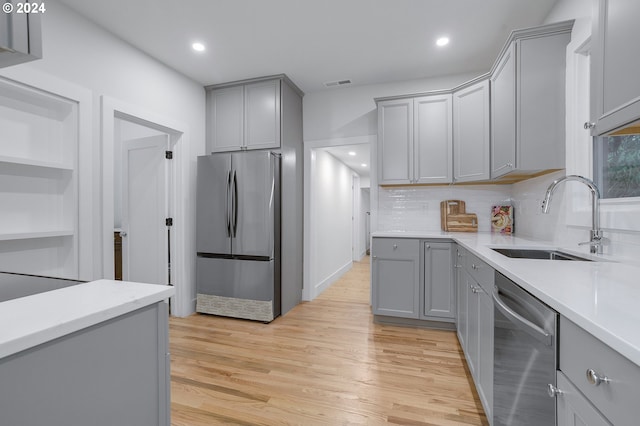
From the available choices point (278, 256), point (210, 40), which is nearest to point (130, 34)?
point (210, 40)

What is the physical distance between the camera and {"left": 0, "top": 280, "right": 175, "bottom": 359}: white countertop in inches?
21.4

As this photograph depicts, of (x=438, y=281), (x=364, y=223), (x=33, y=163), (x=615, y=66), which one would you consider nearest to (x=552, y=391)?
(x=615, y=66)

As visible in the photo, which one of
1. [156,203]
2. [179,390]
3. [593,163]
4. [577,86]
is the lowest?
[179,390]

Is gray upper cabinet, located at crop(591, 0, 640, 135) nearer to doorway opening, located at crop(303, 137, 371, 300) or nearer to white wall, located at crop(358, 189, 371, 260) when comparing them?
doorway opening, located at crop(303, 137, 371, 300)

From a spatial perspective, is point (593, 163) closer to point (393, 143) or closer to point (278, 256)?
point (393, 143)

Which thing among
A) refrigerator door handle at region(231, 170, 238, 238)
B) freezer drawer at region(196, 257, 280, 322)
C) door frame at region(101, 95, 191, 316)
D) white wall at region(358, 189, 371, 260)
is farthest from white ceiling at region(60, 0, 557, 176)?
white wall at region(358, 189, 371, 260)

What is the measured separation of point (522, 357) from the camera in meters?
1.11

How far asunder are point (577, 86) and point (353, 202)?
539cm

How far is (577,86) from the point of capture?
2.03m

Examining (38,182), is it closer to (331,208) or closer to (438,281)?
(438,281)

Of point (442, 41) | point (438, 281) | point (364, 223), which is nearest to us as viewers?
point (442, 41)

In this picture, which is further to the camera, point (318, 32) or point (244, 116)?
point (244, 116)

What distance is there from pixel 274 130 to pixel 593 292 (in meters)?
3.09

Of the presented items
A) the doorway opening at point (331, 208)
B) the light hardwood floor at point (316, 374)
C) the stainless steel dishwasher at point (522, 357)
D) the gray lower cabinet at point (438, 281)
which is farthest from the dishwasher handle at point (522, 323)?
the doorway opening at point (331, 208)
